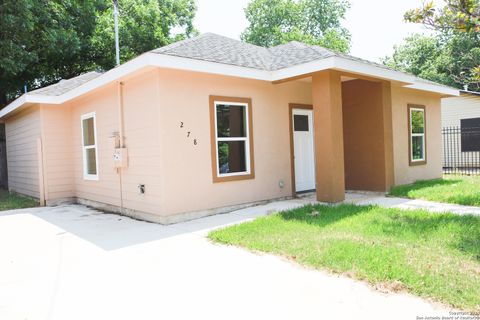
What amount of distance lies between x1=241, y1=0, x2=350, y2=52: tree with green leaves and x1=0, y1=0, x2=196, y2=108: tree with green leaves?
1472 cm

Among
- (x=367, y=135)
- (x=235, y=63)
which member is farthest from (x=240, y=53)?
(x=367, y=135)

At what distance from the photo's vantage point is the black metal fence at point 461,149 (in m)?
15.5

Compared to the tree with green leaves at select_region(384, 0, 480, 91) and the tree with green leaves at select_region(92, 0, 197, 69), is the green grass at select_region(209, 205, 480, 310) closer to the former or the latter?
the tree with green leaves at select_region(384, 0, 480, 91)

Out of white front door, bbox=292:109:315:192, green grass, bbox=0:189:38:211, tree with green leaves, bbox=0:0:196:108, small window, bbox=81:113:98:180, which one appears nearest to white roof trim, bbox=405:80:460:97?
white front door, bbox=292:109:315:192

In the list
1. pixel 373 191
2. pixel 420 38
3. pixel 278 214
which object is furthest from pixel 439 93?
pixel 420 38

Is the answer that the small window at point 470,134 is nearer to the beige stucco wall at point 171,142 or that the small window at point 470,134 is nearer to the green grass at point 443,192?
the beige stucco wall at point 171,142

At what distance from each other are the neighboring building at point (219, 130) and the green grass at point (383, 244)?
1.38 meters

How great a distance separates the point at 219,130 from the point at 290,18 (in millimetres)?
33474

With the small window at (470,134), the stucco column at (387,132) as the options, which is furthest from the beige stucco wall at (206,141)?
the small window at (470,134)

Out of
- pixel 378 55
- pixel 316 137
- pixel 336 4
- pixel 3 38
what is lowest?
pixel 316 137

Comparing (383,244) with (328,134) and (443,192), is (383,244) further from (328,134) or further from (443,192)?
(443,192)

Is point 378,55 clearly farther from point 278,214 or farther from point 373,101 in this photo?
point 278,214

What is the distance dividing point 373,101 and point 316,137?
2176 millimetres

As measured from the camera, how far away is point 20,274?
4324mm
